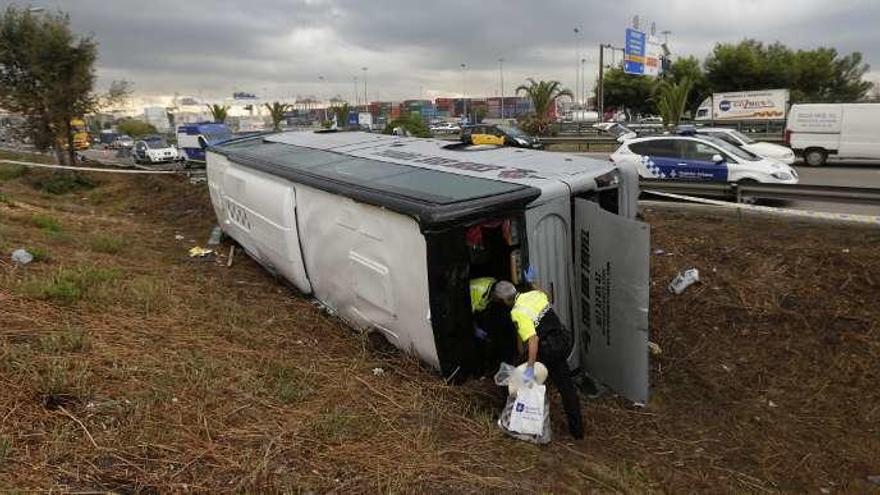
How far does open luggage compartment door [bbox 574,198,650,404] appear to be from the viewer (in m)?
4.82

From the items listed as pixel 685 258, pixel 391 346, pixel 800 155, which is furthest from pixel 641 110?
pixel 391 346

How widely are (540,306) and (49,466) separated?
10.5ft

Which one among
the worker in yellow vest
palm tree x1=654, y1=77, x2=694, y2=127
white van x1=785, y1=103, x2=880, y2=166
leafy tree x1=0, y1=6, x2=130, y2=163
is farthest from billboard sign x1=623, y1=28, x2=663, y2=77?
the worker in yellow vest

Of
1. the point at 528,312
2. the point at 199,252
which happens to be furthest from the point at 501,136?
the point at 528,312

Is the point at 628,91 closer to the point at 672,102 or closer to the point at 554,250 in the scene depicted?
the point at 672,102

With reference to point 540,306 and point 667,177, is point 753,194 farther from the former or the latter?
point 540,306

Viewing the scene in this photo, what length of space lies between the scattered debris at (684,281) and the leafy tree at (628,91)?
50396 millimetres

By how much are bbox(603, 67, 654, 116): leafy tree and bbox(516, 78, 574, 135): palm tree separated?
22.5m

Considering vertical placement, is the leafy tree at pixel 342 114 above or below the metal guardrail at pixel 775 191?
above

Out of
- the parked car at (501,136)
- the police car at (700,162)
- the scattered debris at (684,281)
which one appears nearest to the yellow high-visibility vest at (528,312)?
the scattered debris at (684,281)

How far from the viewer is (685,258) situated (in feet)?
26.5

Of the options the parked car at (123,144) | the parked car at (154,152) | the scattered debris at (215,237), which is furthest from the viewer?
the parked car at (123,144)

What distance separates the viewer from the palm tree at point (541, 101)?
114 feet

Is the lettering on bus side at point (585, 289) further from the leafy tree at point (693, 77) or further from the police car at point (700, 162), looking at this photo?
the leafy tree at point (693, 77)
